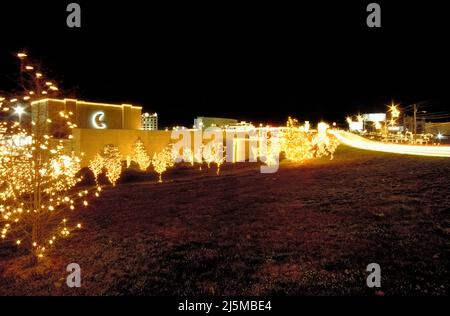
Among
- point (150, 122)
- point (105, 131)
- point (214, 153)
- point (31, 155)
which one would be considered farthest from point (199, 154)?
point (150, 122)

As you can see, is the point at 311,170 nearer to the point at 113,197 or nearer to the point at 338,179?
the point at 338,179

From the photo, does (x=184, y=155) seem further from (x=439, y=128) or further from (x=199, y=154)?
(x=439, y=128)

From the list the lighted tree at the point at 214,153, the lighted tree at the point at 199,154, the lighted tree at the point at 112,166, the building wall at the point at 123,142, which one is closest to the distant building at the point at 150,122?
the building wall at the point at 123,142

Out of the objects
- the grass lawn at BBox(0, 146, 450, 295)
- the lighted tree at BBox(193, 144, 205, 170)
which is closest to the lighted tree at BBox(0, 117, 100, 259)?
the grass lawn at BBox(0, 146, 450, 295)

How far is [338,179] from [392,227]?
7.08 metres

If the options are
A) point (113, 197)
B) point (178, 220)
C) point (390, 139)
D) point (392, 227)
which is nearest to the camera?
point (392, 227)

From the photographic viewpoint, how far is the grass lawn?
6023mm

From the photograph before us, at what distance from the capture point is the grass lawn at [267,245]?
602 centimetres

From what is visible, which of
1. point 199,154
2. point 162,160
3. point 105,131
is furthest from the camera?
point 105,131

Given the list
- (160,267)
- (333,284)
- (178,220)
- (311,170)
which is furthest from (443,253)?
(311,170)

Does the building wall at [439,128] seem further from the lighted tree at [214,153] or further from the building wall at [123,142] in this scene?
the lighted tree at [214,153]

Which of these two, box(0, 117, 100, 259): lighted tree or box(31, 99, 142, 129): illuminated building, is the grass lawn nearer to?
box(0, 117, 100, 259): lighted tree

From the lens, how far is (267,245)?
7.86 m

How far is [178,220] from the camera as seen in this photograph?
10805 mm
